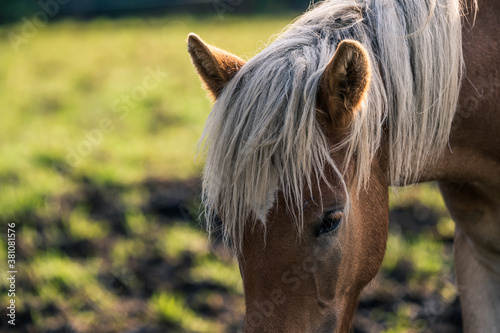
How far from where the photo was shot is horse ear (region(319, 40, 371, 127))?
69.3 inches

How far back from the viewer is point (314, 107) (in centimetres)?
187

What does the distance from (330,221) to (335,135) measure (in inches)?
12.1

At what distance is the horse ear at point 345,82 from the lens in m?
1.76

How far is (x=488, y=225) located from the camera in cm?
258

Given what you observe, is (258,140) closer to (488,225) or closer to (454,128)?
(454,128)

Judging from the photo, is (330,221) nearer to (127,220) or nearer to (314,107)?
(314,107)

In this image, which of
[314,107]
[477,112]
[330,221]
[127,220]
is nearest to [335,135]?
[314,107]

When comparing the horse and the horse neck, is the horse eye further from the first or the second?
the horse neck

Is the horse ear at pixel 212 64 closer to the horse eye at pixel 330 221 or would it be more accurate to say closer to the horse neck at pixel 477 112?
the horse eye at pixel 330 221

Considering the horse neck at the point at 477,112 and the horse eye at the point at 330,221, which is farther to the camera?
the horse neck at the point at 477,112

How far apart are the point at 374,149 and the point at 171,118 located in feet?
20.0

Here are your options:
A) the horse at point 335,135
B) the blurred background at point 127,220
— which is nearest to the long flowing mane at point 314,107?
the horse at point 335,135

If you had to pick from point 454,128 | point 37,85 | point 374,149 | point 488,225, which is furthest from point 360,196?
point 37,85

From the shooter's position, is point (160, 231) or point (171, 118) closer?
point (160, 231)
